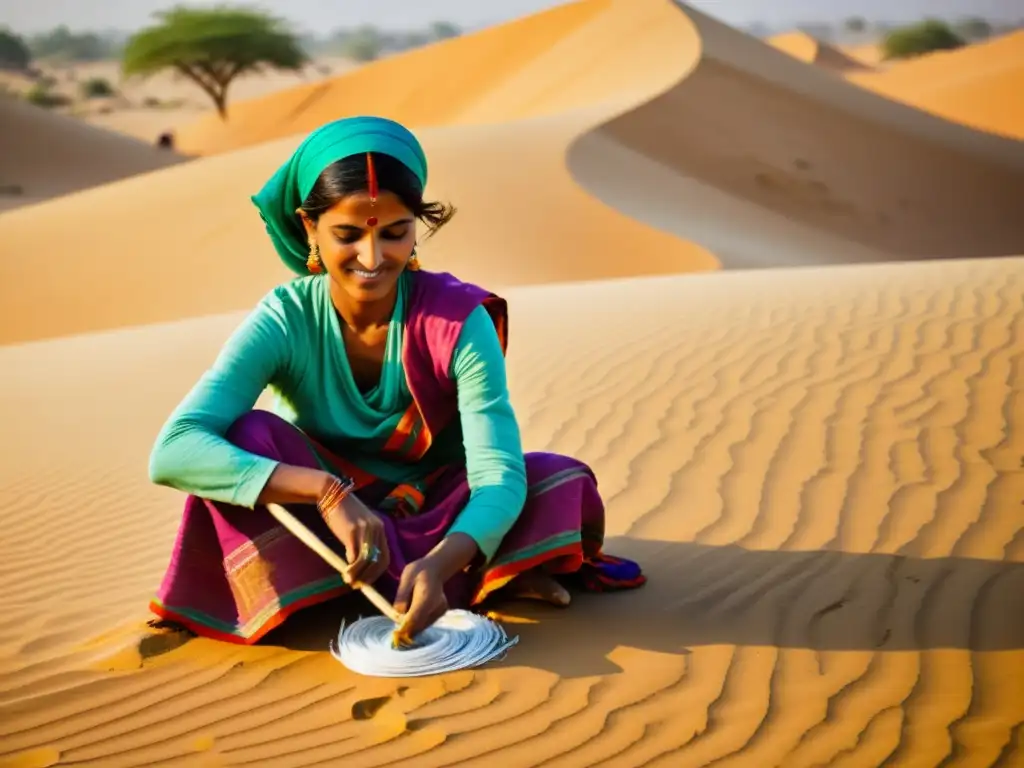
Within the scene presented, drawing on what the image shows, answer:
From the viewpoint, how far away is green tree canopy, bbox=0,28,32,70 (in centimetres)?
7988

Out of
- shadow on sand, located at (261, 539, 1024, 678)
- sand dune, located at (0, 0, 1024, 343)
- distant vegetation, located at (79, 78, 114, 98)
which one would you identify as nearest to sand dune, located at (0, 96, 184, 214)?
sand dune, located at (0, 0, 1024, 343)

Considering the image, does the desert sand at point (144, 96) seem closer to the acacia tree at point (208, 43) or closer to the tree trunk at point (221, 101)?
the acacia tree at point (208, 43)

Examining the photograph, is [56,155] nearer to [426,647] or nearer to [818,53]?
[426,647]

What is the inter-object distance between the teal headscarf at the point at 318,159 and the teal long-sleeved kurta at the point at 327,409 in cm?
18

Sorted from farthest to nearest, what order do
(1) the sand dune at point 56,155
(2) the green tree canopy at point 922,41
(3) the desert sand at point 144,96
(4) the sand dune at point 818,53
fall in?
1. (2) the green tree canopy at point 922,41
2. (4) the sand dune at point 818,53
3. (3) the desert sand at point 144,96
4. (1) the sand dune at point 56,155

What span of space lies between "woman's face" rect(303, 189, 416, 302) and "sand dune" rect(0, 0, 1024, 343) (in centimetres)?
1327

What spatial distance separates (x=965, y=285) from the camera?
9.31m

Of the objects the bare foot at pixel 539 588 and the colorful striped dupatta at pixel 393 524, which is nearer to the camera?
the colorful striped dupatta at pixel 393 524

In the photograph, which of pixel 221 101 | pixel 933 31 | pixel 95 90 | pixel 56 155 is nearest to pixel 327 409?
pixel 56 155

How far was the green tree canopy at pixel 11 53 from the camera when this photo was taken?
262 ft

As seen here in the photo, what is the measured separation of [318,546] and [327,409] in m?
0.55

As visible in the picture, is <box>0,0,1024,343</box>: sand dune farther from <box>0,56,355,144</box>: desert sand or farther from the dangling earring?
<box>0,56,355,144</box>: desert sand

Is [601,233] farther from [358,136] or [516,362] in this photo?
[358,136]

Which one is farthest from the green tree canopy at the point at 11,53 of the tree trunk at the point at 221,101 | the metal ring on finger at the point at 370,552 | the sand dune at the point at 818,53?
the metal ring on finger at the point at 370,552
